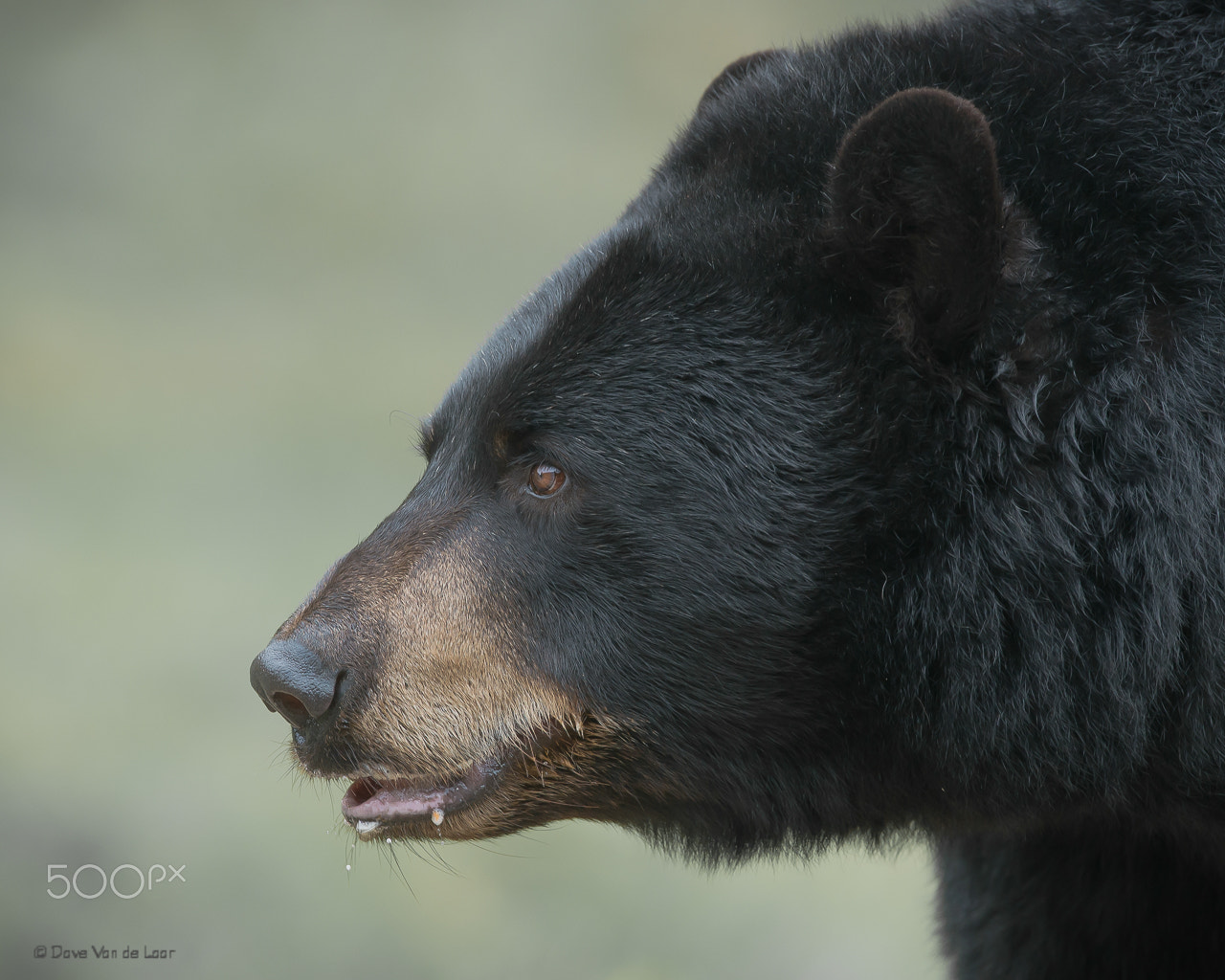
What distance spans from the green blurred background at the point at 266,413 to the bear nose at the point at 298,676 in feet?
4.38

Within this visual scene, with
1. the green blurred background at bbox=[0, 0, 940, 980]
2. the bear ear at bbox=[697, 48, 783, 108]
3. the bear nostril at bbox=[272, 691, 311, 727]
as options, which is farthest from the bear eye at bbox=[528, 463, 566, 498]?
the green blurred background at bbox=[0, 0, 940, 980]

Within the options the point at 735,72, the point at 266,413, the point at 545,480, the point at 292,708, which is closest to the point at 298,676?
the point at 292,708

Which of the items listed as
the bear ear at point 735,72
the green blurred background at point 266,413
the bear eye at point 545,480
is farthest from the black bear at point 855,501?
the green blurred background at point 266,413

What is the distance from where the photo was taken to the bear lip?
2709 millimetres

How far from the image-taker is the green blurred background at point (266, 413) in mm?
5328

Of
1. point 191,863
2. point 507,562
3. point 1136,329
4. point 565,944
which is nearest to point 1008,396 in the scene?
point 1136,329

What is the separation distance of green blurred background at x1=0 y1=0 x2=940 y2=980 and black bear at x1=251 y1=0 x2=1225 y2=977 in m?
1.24

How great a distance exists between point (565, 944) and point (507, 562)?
10.5ft

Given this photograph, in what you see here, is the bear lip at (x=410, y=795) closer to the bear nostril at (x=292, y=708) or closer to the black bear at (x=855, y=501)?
the black bear at (x=855, y=501)

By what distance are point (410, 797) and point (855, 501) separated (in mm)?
1156

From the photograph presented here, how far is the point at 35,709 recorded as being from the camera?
234 inches

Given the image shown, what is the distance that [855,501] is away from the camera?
253 cm

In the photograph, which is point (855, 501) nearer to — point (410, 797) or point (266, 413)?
point (410, 797)

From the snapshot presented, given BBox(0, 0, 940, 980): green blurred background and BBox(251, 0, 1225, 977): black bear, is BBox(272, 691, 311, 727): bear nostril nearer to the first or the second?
BBox(251, 0, 1225, 977): black bear
